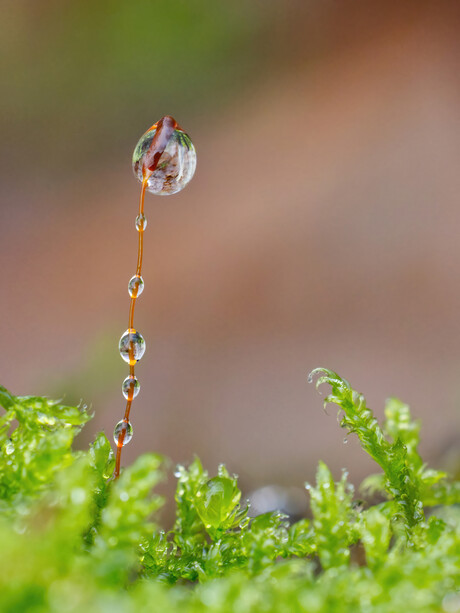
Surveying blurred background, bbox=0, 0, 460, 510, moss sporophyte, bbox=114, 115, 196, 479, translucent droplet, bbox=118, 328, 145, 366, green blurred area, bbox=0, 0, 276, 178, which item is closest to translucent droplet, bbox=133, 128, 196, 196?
moss sporophyte, bbox=114, 115, 196, 479

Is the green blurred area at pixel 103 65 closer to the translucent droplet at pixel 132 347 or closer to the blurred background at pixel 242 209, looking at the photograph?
the blurred background at pixel 242 209

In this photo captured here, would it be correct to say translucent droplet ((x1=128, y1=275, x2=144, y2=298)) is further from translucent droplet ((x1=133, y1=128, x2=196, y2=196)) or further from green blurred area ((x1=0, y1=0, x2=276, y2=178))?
green blurred area ((x1=0, y1=0, x2=276, y2=178))

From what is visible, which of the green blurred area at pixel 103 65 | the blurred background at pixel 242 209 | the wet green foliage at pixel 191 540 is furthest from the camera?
the green blurred area at pixel 103 65

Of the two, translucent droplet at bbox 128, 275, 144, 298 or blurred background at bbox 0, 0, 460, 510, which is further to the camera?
blurred background at bbox 0, 0, 460, 510

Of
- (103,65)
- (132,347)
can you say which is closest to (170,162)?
(132,347)

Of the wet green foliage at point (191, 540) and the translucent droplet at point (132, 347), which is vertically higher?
the translucent droplet at point (132, 347)

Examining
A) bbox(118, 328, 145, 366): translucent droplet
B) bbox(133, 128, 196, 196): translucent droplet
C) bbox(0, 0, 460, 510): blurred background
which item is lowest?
bbox(118, 328, 145, 366): translucent droplet

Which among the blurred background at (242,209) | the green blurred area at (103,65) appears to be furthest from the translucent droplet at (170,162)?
the green blurred area at (103,65)
